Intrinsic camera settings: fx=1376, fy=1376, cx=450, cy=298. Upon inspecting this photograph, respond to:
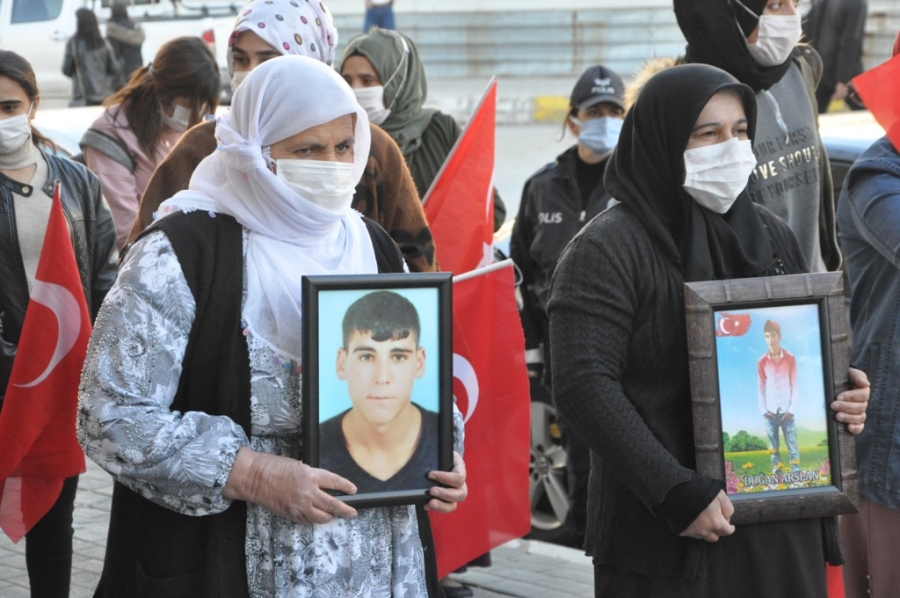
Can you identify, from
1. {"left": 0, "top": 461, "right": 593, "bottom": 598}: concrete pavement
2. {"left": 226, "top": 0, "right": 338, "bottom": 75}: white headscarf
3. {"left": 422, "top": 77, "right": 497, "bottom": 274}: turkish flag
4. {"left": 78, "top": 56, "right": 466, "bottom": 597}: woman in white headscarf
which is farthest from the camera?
{"left": 0, "top": 461, "right": 593, "bottom": 598}: concrete pavement

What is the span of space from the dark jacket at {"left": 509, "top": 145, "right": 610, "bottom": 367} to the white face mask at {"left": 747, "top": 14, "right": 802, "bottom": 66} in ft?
5.11

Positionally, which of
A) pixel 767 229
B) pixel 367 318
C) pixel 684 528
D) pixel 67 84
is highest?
pixel 67 84

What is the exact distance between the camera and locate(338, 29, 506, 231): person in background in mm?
5895

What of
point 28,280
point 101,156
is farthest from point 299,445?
point 101,156

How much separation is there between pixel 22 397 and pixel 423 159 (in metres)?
2.37

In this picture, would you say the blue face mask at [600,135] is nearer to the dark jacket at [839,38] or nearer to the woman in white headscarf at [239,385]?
the woman in white headscarf at [239,385]

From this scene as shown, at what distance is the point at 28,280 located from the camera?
4.72m

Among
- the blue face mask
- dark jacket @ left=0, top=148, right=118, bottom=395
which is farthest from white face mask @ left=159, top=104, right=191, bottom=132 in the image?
the blue face mask

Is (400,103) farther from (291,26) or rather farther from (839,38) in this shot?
(839,38)

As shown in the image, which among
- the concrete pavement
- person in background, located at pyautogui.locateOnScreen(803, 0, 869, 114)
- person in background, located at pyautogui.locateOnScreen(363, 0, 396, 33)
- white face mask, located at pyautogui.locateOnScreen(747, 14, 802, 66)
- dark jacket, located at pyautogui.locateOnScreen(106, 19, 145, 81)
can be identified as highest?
person in background, located at pyautogui.locateOnScreen(363, 0, 396, 33)

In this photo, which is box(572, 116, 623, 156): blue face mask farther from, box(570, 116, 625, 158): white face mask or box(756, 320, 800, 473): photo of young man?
box(756, 320, 800, 473): photo of young man

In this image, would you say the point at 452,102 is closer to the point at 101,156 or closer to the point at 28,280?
the point at 101,156

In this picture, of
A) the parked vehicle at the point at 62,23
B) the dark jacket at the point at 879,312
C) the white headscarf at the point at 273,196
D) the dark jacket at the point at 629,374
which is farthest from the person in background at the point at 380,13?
the white headscarf at the point at 273,196

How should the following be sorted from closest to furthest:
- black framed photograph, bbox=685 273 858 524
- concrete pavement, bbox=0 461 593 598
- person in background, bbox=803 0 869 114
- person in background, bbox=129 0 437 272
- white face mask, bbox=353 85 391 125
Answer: black framed photograph, bbox=685 273 858 524 → person in background, bbox=129 0 437 272 → concrete pavement, bbox=0 461 593 598 → white face mask, bbox=353 85 391 125 → person in background, bbox=803 0 869 114
